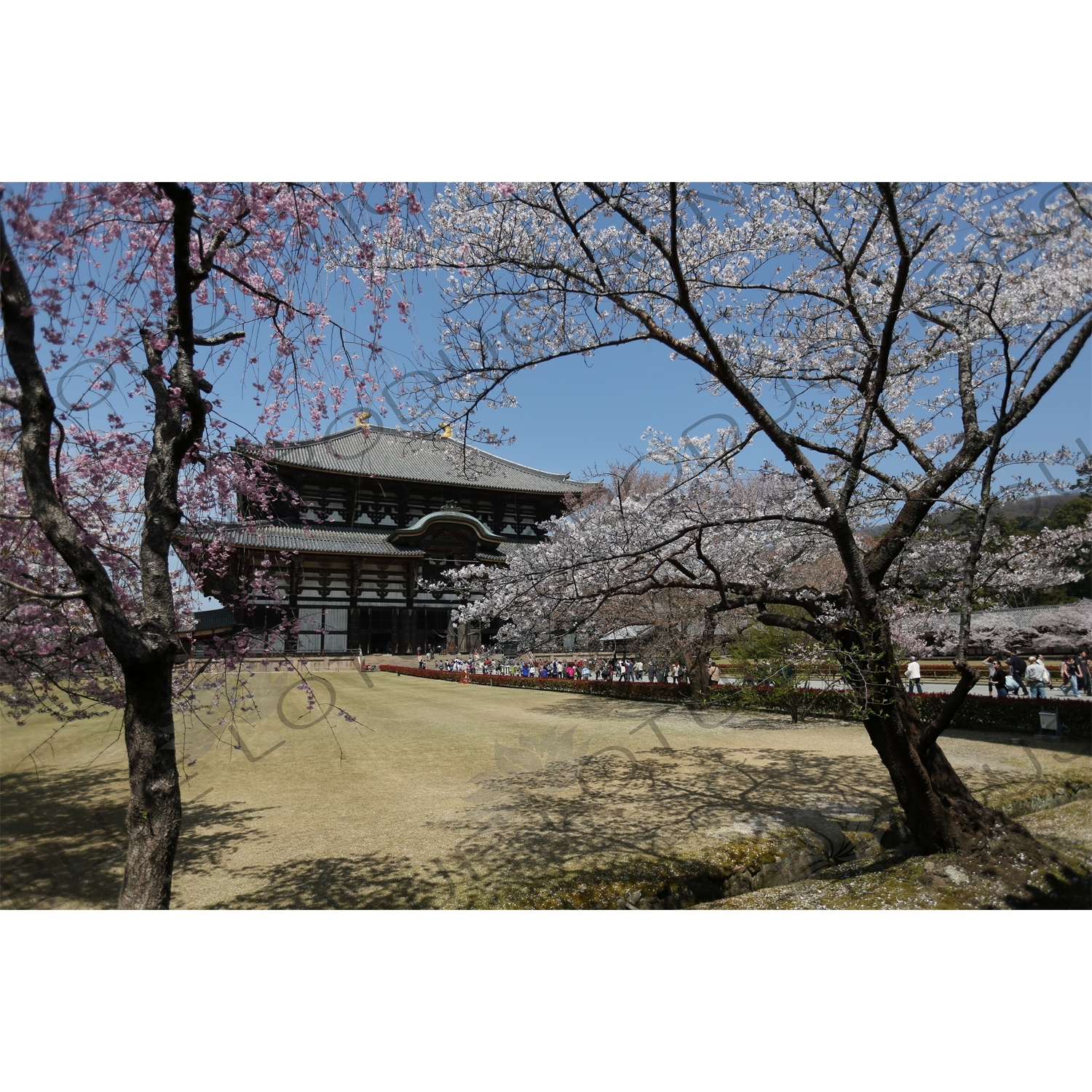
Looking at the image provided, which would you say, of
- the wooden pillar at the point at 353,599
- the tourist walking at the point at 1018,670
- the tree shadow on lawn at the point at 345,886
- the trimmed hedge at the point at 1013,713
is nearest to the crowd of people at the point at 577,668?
the wooden pillar at the point at 353,599

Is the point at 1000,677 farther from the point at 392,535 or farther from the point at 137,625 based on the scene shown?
the point at 392,535

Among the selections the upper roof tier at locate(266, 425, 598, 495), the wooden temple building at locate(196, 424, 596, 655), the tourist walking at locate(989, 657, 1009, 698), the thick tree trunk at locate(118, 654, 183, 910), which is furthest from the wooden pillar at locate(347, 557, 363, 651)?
the thick tree trunk at locate(118, 654, 183, 910)

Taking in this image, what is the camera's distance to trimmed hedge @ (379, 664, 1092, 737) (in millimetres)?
5863

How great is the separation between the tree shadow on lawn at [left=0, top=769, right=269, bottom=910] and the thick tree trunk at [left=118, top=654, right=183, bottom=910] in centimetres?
160

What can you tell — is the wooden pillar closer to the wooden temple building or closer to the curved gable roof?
the wooden temple building

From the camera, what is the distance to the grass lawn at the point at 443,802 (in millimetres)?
3895

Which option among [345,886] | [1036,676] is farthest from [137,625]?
[1036,676]

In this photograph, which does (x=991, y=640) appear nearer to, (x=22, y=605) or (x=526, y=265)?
Answer: (x=526, y=265)

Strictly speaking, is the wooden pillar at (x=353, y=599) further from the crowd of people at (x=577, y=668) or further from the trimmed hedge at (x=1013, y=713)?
the trimmed hedge at (x=1013, y=713)

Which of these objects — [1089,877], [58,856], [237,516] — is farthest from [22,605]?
[1089,877]

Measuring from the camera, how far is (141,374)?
3.02 m

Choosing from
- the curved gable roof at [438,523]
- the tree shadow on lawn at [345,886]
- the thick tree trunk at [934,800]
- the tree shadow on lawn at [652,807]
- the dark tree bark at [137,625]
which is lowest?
the tree shadow on lawn at [652,807]

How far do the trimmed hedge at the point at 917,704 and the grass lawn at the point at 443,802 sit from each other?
1.75 ft

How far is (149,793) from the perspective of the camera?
8.13 feet
